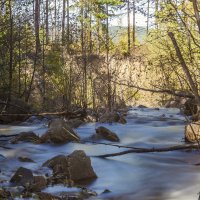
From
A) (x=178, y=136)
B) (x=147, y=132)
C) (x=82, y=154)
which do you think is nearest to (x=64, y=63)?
(x=147, y=132)

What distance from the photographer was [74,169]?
530cm

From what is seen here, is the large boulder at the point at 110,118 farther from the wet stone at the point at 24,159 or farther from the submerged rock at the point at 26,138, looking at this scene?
the wet stone at the point at 24,159

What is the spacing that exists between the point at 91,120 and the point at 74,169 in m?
7.42

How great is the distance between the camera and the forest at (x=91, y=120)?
461cm

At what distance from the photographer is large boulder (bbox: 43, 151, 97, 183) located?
5.26m

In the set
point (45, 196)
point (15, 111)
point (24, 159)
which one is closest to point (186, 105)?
point (15, 111)

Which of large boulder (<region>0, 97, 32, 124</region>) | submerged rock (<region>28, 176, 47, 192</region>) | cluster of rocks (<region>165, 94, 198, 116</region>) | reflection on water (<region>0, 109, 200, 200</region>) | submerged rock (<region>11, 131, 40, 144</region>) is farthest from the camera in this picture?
large boulder (<region>0, 97, 32, 124</region>)

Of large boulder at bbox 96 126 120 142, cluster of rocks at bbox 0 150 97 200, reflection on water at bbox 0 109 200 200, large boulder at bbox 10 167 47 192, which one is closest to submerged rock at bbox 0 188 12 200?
cluster of rocks at bbox 0 150 97 200

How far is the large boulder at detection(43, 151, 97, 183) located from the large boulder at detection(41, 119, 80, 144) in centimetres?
267

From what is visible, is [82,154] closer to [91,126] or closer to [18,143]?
[18,143]

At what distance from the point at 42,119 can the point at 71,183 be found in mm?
8559

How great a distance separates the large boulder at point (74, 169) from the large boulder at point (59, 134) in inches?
105

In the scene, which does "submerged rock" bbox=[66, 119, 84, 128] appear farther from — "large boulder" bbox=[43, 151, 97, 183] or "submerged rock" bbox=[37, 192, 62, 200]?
"submerged rock" bbox=[37, 192, 62, 200]

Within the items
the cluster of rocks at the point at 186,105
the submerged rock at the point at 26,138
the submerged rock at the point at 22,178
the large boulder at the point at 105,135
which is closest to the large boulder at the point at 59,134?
the submerged rock at the point at 26,138
